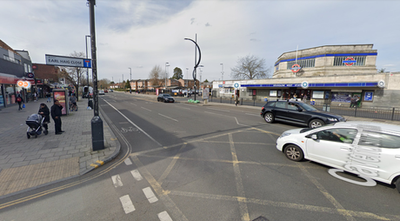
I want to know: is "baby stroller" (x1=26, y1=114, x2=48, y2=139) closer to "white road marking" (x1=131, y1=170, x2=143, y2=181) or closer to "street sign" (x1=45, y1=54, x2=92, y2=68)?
"street sign" (x1=45, y1=54, x2=92, y2=68)

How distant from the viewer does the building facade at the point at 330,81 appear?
797 inches

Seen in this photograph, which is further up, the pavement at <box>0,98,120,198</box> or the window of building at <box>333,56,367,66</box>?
the window of building at <box>333,56,367,66</box>

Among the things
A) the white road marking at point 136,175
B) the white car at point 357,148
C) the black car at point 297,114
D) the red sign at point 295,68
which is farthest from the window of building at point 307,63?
the white road marking at point 136,175

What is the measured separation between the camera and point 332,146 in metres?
4.36

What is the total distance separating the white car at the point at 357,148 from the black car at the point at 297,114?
4970 mm

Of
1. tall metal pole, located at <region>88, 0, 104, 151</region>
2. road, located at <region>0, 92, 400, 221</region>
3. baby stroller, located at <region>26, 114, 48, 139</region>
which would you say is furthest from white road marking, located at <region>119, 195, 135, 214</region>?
baby stroller, located at <region>26, 114, 48, 139</region>

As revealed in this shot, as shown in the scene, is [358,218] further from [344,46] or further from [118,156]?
[344,46]

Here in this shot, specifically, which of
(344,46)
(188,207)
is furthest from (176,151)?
(344,46)

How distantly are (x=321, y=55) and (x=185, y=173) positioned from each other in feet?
127

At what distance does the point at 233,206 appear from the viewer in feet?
10.7

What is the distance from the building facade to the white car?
19.9 meters

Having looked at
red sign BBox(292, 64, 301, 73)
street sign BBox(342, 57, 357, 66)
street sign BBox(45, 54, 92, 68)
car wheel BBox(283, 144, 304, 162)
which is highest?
street sign BBox(342, 57, 357, 66)


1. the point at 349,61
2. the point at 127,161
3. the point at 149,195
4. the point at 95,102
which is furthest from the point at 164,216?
the point at 349,61

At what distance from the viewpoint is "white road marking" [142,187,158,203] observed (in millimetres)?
3438
